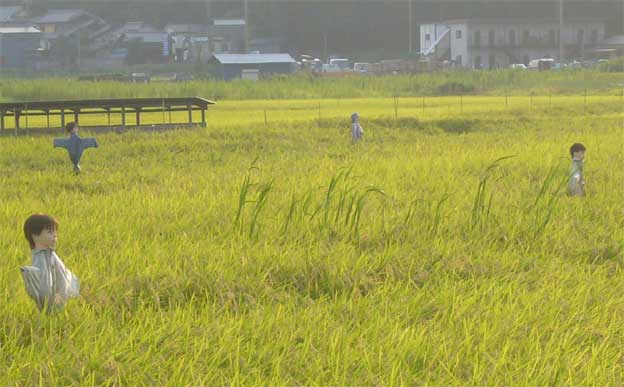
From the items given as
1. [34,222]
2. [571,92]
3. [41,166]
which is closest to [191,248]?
[34,222]

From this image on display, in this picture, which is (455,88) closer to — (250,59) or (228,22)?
(250,59)

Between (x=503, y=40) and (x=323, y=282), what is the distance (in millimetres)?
51761

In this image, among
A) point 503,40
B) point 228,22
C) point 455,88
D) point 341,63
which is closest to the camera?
point 455,88

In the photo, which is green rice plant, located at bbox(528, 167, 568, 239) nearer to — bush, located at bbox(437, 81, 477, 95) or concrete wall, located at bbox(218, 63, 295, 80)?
bush, located at bbox(437, 81, 477, 95)

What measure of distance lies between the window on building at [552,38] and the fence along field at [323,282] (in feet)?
158

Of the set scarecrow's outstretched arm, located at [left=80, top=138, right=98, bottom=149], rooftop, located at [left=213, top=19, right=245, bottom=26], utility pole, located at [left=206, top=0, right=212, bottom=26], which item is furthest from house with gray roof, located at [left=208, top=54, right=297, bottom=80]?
scarecrow's outstretched arm, located at [left=80, top=138, right=98, bottom=149]

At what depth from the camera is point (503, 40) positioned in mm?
54812

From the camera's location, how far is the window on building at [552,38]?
56219mm

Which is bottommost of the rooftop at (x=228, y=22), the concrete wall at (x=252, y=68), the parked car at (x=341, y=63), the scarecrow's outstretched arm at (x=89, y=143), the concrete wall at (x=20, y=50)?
the scarecrow's outstretched arm at (x=89, y=143)

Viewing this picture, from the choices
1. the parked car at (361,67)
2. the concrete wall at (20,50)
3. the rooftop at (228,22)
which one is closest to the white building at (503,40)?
the parked car at (361,67)

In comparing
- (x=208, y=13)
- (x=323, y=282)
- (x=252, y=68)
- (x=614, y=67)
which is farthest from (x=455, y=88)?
(x=323, y=282)

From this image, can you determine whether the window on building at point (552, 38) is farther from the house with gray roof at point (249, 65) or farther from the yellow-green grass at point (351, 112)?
the yellow-green grass at point (351, 112)

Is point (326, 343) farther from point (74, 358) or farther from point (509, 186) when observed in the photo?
point (509, 186)

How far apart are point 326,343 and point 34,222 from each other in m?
1.48
